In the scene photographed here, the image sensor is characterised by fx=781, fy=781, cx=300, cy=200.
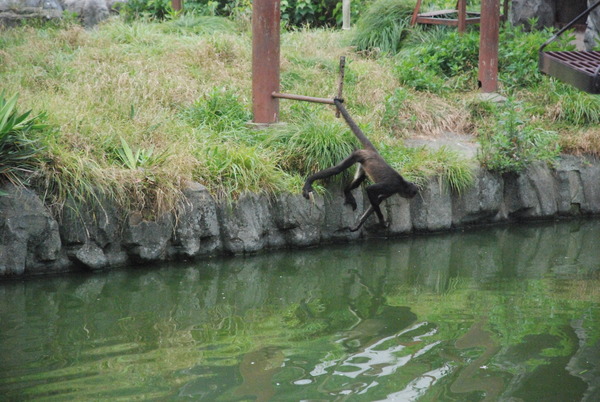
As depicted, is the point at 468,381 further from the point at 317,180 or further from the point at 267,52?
the point at 267,52

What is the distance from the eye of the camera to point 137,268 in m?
8.21

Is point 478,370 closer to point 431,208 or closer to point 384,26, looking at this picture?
point 431,208

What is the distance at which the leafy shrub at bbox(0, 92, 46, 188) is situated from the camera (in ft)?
25.2

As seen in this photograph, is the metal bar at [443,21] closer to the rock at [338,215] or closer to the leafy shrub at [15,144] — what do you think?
the rock at [338,215]

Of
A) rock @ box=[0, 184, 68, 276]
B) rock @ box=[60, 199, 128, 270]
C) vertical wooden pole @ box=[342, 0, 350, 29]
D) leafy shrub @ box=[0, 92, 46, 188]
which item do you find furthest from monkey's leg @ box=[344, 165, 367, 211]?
vertical wooden pole @ box=[342, 0, 350, 29]

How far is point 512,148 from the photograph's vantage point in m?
10.1

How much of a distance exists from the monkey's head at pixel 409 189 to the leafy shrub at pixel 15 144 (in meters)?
3.94

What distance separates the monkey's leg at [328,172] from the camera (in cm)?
887

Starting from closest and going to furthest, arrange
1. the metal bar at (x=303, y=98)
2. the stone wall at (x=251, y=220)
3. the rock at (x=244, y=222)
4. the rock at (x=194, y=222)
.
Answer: the stone wall at (x=251, y=220) < the rock at (x=194, y=222) < the rock at (x=244, y=222) < the metal bar at (x=303, y=98)

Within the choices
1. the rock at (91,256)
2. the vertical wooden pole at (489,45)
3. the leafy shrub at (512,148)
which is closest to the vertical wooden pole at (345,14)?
the vertical wooden pole at (489,45)

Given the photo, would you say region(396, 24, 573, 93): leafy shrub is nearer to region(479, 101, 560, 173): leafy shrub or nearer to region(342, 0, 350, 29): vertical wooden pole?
region(479, 101, 560, 173): leafy shrub

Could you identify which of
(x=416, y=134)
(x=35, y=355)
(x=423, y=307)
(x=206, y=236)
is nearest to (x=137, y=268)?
(x=206, y=236)

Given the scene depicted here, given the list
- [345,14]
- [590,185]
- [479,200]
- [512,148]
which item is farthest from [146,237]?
[345,14]

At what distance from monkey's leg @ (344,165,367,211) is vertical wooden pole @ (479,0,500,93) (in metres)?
3.90
